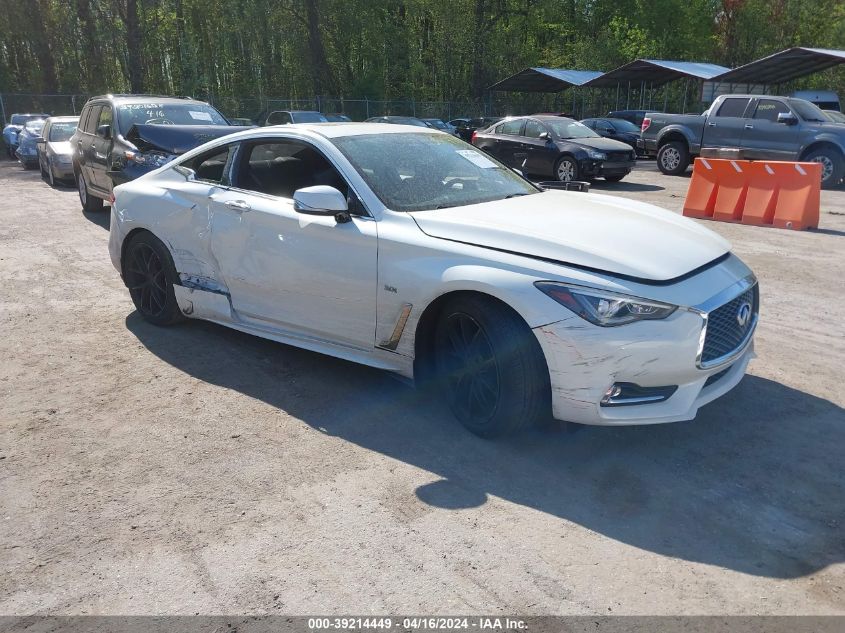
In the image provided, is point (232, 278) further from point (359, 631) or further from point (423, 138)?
point (359, 631)

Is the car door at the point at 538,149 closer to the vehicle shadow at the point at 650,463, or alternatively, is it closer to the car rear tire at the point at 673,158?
the car rear tire at the point at 673,158

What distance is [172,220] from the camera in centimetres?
521

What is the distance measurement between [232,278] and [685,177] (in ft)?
53.0

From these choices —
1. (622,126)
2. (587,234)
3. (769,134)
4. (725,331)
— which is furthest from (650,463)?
(622,126)

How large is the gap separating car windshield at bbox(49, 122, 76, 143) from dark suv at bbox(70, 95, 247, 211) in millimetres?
5092

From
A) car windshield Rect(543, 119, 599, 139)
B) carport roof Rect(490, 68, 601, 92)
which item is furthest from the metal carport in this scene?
car windshield Rect(543, 119, 599, 139)

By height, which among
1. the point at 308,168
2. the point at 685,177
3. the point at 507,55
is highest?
the point at 507,55

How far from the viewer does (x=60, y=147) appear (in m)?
15.8

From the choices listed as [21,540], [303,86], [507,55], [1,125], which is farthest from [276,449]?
[507,55]

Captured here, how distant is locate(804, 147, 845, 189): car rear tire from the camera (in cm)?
1537

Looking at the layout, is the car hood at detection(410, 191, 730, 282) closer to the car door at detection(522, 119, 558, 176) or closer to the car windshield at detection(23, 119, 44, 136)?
the car door at detection(522, 119, 558, 176)

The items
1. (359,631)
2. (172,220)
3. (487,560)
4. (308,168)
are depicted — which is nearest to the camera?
(359,631)

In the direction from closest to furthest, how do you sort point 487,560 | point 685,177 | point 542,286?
point 487,560 < point 542,286 < point 685,177

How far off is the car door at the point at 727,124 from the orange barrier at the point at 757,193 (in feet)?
20.0
